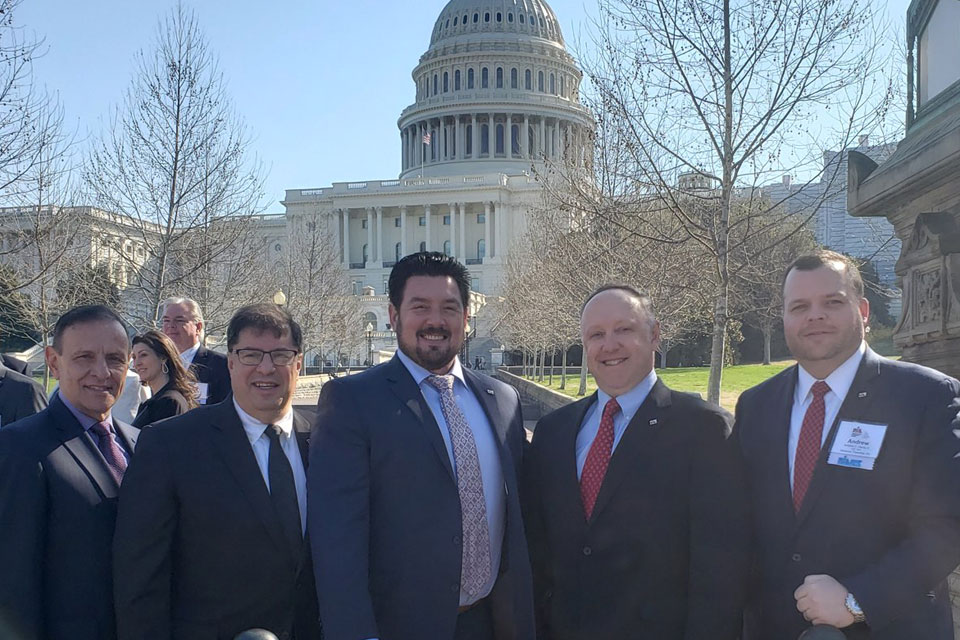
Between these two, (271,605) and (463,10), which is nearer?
(271,605)

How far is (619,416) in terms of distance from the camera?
3.70 metres

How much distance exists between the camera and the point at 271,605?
355 cm

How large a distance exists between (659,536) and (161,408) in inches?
147

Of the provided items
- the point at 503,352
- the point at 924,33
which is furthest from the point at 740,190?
the point at 503,352

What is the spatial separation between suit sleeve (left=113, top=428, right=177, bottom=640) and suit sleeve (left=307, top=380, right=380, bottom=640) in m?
0.58

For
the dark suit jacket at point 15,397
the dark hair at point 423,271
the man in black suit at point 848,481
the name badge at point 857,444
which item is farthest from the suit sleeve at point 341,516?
the dark suit jacket at point 15,397

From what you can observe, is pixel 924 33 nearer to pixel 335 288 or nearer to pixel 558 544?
pixel 558 544

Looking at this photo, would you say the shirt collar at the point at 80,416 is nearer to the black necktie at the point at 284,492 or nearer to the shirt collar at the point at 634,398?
the black necktie at the point at 284,492

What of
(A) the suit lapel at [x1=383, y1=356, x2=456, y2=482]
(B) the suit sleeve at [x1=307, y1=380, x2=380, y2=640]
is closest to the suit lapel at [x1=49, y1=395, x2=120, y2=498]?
(B) the suit sleeve at [x1=307, y1=380, x2=380, y2=640]

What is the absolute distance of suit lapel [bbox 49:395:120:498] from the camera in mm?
3521

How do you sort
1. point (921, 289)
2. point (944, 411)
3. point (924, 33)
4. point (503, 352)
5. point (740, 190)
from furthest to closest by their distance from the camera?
1. point (503, 352)
2. point (740, 190)
3. point (924, 33)
4. point (921, 289)
5. point (944, 411)

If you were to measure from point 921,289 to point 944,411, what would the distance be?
2348 mm

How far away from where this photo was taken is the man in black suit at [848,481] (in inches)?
121

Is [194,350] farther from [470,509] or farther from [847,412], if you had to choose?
[847,412]
